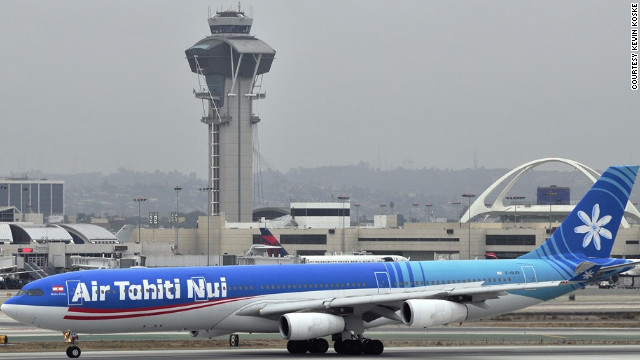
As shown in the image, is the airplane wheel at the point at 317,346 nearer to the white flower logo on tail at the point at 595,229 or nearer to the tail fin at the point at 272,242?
the white flower logo on tail at the point at 595,229

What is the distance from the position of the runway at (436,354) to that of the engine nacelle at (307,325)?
57.4 inches

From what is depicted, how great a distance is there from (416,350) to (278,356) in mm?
7318

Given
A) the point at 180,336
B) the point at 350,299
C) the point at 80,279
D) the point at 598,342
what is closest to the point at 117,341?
the point at 180,336

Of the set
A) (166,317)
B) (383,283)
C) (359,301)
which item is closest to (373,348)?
(359,301)

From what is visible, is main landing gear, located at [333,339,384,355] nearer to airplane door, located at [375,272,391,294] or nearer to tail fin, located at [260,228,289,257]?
airplane door, located at [375,272,391,294]

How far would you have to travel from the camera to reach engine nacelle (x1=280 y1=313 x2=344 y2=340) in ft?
163

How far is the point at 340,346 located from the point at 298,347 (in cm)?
210

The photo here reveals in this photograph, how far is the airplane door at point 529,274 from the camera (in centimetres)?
5653

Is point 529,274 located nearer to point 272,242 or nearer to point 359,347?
point 359,347

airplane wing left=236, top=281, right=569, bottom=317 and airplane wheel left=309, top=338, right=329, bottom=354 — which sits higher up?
airplane wing left=236, top=281, right=569, bottom=317

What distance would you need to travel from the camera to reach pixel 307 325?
50000mm

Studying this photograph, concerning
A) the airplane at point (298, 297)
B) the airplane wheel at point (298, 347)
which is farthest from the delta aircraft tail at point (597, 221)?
the airplane wheel at point (298, 347)

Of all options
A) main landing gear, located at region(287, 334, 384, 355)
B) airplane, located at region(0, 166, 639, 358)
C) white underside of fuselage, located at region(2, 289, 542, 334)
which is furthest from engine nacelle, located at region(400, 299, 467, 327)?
main landing gear, located at region(287, 334, 384, 355)

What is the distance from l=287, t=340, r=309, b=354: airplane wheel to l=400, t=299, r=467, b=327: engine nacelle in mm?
5143
